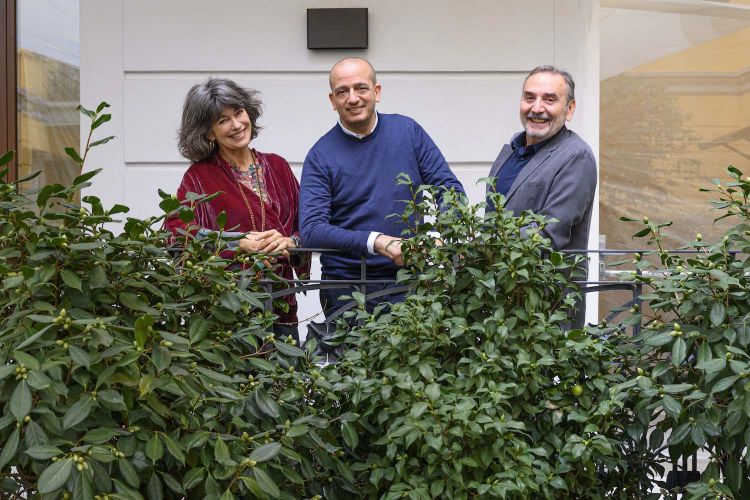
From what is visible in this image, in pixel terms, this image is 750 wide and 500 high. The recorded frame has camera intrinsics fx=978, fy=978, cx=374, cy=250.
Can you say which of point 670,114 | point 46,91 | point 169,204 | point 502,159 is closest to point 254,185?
point 502,159

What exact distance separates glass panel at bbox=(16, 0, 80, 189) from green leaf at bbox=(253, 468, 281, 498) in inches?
165

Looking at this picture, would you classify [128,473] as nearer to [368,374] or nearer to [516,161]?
[368,374]

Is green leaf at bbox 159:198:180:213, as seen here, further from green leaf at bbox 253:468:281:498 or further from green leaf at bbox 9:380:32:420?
green leaf at bbox 253:468:281:498

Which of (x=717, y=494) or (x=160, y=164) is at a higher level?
(x=160, y=164)

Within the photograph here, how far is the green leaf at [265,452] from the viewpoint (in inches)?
111

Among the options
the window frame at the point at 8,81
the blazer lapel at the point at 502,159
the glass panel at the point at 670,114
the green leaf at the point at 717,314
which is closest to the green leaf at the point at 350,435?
the green leaf at the point at 717,314

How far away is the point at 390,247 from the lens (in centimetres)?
366

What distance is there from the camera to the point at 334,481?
129 inches

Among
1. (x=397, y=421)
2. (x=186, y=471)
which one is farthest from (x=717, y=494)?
(x=186, y=471)

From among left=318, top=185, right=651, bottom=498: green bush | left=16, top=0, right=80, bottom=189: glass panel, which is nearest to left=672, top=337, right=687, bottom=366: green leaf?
left=318, top=185, right=651, bottom=498: green bush

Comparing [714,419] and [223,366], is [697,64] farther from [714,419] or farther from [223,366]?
[223,366]

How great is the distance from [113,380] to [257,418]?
54cm

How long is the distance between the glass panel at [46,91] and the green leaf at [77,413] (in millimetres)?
4059

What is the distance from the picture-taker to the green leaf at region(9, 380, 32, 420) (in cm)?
250
